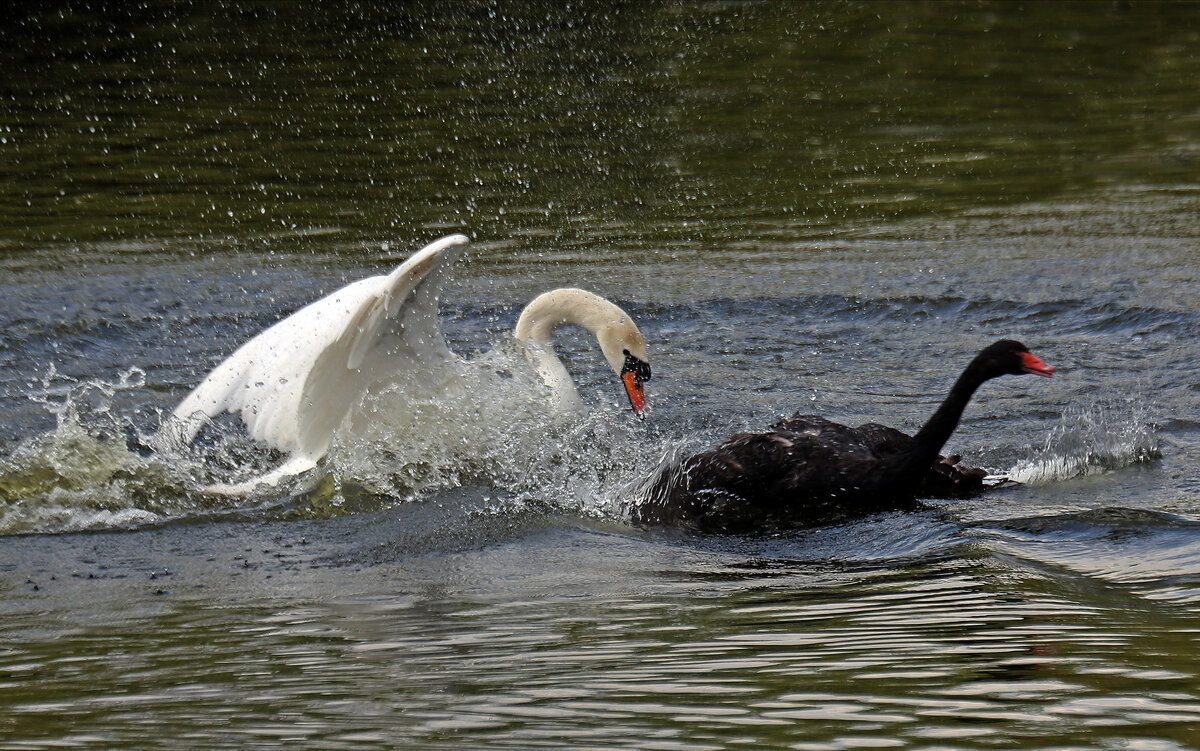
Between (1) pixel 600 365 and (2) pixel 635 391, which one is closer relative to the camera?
(2) pixel 635 391

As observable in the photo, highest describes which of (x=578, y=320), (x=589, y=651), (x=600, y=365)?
(x=578, y=320)

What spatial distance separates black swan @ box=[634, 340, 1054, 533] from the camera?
613 centimetres

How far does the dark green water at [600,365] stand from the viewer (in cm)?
350

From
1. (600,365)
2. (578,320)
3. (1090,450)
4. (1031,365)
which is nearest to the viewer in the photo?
(1031,365)

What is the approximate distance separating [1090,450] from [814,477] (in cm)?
123

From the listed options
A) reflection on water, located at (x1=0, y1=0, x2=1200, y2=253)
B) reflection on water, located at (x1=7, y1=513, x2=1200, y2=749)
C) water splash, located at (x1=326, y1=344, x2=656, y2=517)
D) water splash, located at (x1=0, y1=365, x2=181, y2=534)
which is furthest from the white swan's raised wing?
reflection on water, located at (x1=0, y1=0, x2=1200, y2=253)

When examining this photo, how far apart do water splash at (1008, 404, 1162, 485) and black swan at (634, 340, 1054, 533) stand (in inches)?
11.6

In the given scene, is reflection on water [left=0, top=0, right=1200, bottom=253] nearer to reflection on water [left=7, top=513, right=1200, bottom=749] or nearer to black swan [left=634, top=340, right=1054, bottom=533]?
black swan [left=634, top=340, right=1054, bottom=533]

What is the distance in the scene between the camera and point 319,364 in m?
6.68

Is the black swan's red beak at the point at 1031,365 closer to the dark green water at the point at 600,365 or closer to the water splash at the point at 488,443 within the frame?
the dark green water at the point at 600,365

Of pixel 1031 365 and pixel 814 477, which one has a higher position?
pixel 1031 365

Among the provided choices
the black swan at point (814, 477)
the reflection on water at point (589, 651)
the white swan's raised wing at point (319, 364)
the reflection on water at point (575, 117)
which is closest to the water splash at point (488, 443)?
the white swan's raised wing at point (319, 364)

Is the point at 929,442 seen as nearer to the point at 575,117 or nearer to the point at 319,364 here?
the point at 319,364

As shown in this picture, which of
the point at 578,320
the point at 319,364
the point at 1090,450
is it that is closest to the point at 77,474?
the point at 319,364
